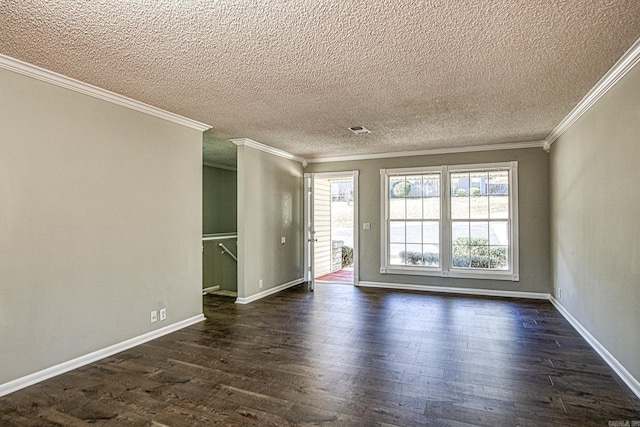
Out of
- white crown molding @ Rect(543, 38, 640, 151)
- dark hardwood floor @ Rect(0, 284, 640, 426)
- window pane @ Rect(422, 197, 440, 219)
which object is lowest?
dark hardwood floor @ Rect(0, 284, 640, 426)

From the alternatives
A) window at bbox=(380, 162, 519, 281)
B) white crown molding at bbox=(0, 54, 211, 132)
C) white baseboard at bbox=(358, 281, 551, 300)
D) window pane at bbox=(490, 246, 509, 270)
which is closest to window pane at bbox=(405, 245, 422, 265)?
window at bbox=(380, 162, 519, 281)

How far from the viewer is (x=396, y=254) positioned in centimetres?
685

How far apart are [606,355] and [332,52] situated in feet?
11.7

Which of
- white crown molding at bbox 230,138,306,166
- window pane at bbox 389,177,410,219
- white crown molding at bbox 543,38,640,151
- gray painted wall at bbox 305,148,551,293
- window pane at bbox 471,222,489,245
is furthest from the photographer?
window pane at bbox 389,177,410,219

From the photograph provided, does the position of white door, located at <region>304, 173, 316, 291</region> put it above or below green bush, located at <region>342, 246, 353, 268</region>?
above

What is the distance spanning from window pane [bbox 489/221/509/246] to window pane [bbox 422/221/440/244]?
0.85m

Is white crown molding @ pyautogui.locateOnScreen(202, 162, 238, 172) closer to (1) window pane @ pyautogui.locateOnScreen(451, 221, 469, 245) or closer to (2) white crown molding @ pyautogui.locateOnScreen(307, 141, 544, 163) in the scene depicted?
(2) white crown molding @ pyautogui.locateOnScreen(307, 141, 544, 163)

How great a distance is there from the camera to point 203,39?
2461mm

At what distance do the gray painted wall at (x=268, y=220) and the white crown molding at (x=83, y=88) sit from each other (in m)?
1.57

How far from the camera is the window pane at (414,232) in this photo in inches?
262

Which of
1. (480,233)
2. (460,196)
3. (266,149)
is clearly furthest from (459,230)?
(266,149)

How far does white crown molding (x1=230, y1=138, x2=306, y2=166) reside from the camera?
561 cm

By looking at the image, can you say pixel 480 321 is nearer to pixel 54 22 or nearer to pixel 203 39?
pixel 203 39

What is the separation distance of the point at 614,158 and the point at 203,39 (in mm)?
3483
